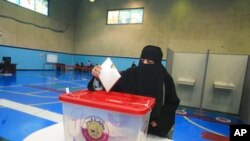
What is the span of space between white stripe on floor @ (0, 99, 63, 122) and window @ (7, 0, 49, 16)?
864 centimetres

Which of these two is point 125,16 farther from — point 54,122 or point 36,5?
point 54,122

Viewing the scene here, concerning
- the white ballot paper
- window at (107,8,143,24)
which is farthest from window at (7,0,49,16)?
the white ballot paper

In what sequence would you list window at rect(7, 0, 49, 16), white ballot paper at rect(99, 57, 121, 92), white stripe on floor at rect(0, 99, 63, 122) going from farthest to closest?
window at rect(7, 0, 49, 16) → white stripe on floor at rect(0, 99, 63, 122) → white ballot paper at rect(99, 57, 121, 92)

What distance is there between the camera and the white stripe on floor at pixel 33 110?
3360 mm

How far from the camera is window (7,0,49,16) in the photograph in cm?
1047

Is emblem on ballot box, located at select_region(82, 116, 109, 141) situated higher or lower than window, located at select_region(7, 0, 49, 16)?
lower

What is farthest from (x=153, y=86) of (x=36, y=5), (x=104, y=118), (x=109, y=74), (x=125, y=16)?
(x=125, y=16)

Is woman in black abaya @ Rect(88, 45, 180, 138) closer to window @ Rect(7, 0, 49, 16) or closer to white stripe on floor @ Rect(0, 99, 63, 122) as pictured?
white stripe on floor @ Rect(0, 99, 63, 122)

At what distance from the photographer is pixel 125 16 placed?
531 inches

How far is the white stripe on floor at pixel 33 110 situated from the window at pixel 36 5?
28.3ft

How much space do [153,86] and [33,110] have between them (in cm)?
341

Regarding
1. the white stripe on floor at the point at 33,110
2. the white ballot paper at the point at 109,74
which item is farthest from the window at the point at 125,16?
the white ballot paper at the point at 109,74

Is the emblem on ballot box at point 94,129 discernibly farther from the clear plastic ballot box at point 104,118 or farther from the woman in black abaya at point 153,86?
the woman in black abaya at point 153,86

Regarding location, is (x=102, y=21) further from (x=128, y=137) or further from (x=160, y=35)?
(x=128, y=137)
